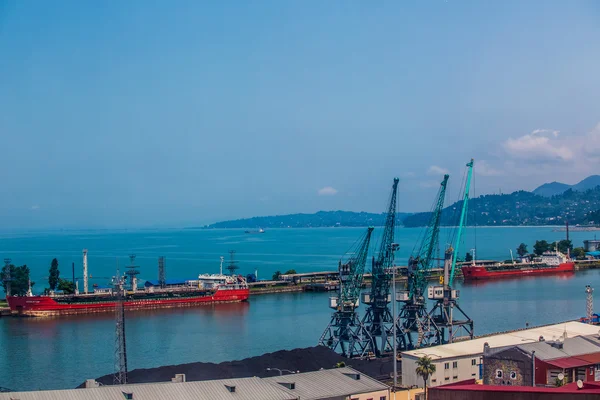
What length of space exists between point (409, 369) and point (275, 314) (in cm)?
2017

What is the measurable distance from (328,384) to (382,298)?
11642 mm

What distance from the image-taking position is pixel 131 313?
37781 mm

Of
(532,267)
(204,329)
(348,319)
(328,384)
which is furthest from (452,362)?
(532,267)

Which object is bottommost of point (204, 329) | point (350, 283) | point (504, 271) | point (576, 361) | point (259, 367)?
point (204, 329)

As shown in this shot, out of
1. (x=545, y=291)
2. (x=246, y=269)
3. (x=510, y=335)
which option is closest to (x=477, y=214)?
(x=246, y=269)

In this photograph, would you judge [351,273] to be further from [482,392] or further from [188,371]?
[482,392]

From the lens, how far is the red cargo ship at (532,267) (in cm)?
5619

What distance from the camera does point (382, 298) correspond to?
25125mm

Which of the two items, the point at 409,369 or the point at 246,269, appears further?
the point at 246,269

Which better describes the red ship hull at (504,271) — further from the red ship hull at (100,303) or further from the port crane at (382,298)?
the port crane at (382,298)

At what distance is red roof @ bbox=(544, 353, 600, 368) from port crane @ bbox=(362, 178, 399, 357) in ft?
31.0

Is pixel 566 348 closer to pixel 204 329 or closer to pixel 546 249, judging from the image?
pixel 204 329

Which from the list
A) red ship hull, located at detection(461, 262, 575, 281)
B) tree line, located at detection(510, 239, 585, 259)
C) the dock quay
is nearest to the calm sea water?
the dock quay

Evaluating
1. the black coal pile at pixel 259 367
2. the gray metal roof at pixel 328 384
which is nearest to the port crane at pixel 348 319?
the black coal pile at pixel 259 367
